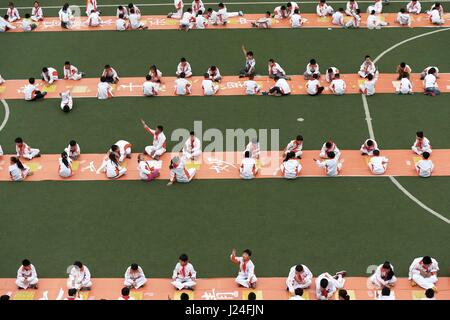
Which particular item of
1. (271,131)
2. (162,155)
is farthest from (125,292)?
(271,131)

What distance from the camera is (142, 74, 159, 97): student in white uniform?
1086 inches

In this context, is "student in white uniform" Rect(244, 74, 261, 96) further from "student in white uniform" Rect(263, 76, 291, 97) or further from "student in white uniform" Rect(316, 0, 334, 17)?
"student in white uniform" Rect(316, 0, 334, 17)

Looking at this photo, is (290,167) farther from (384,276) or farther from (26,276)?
(26,276)

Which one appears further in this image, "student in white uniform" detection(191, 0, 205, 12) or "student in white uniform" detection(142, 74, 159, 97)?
"student in white uniform" detection(191, 0, 205, 12)

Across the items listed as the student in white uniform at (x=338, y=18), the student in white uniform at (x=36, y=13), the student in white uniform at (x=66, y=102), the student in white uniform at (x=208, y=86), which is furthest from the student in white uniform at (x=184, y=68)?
the student in white uniform at (x=36, y=13)

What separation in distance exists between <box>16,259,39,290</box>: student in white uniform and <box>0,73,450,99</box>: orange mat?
10.5 m

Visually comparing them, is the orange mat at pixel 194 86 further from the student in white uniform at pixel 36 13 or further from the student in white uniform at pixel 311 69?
the student in white uniform at pixel 36 13

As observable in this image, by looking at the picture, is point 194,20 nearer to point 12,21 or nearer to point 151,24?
point 151,24

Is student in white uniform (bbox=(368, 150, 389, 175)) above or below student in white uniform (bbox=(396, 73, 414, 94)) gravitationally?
below

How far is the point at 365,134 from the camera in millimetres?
25250

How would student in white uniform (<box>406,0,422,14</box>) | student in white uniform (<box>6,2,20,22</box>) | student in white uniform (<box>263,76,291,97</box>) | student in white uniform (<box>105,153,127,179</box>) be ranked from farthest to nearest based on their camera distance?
student in white uniform (<box>6,2,20,22</box>) → student in white uniform (<box>406,0,422,14</box>) → student in white uniform (<box>263,76,291,97</box>) → student in white uniform (<box>105,153,127,179</box>)

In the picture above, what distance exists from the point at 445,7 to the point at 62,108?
61.0 feet

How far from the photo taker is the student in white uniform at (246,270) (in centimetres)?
1898

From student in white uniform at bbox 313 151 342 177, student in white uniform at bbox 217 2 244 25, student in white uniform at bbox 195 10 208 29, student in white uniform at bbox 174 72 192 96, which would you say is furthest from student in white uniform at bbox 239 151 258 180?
student in white uniform at bbox 217 2 244 25
